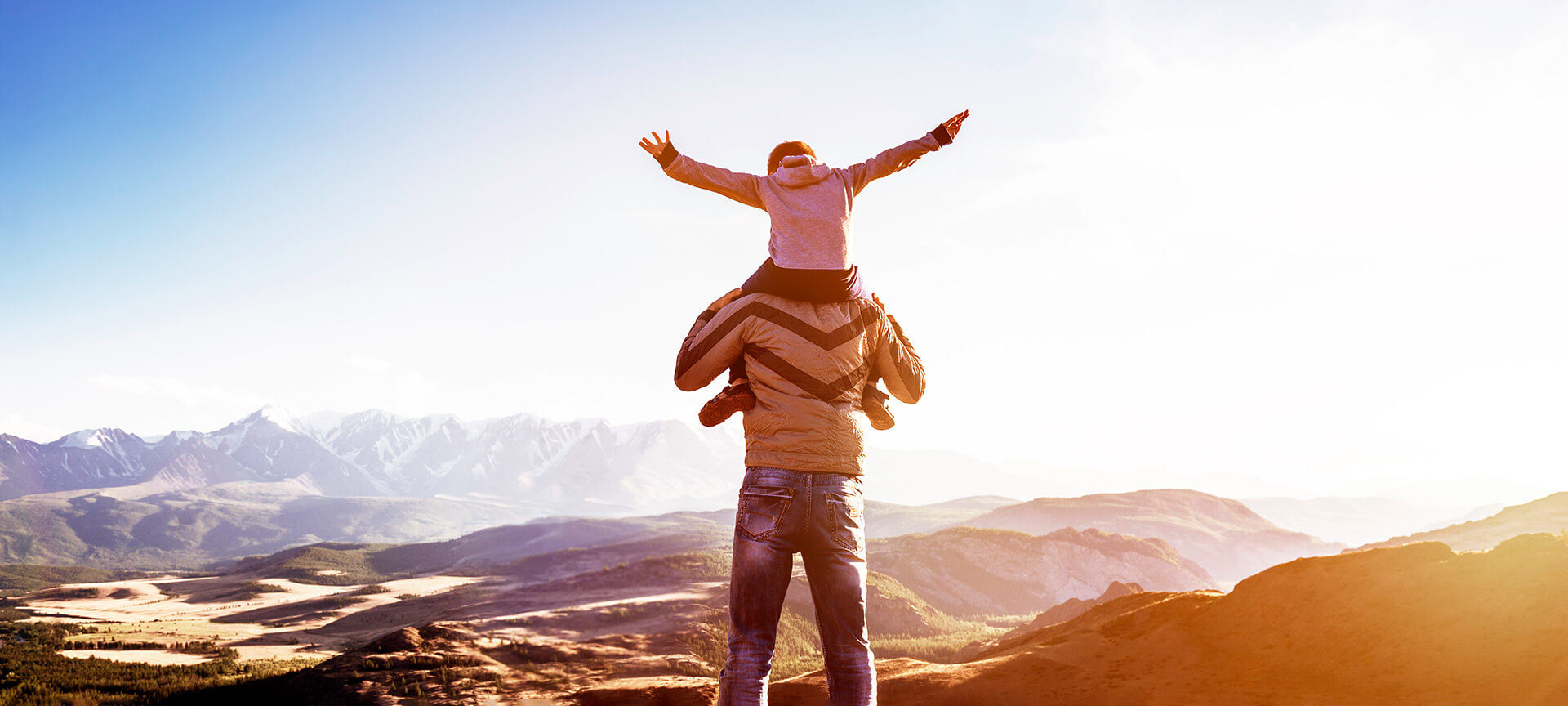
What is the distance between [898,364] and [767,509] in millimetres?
1262

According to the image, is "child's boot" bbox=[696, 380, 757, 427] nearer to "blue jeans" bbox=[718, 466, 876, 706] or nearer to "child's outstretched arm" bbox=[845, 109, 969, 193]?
"blue jeans" bbox=[718, 466, 876, 706]

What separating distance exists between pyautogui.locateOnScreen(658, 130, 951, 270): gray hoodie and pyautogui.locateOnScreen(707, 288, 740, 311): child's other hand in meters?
0.30

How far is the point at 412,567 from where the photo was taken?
186375 millimetres

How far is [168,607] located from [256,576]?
51.2m

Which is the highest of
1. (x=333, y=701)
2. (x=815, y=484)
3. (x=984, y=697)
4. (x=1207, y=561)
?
(x=815, y=484)

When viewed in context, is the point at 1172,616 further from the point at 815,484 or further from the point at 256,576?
the point at 256,576

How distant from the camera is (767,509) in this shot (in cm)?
353

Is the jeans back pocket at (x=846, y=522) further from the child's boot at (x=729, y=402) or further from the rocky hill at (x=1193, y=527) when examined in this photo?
the rocky hill at (x=1193, y=527)

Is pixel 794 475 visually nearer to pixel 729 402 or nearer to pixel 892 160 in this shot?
pixel 729 402

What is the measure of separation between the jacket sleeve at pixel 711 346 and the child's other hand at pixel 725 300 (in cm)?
7

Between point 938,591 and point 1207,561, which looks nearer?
point 938,591

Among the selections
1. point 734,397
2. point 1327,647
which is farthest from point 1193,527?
point 734,397

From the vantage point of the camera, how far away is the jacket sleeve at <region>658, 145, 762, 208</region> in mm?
3990

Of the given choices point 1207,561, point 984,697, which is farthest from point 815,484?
point 1207,561
